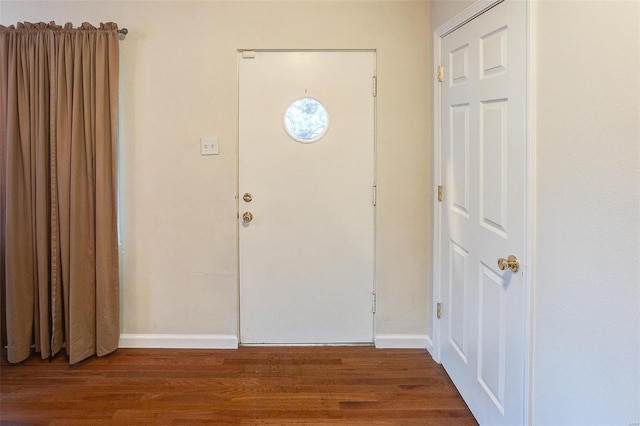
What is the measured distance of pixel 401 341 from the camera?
118 inches

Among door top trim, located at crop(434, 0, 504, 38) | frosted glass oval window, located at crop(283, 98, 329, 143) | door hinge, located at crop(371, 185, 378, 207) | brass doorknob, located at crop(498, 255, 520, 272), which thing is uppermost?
door top trim, located at crop(434, 0, 504, 38)

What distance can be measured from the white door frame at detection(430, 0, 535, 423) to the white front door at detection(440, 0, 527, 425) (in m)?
0.03

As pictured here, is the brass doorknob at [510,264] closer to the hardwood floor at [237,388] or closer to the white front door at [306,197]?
the hardwood floor at [237,388]

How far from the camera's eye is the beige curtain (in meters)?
2.69

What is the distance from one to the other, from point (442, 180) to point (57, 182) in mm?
2223

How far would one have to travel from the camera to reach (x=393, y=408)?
2.32m

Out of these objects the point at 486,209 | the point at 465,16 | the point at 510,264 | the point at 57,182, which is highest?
the point at 465,16

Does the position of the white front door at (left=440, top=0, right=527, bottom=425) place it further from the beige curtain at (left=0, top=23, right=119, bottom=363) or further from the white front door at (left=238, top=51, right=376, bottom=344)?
the beige curtain at (left=0, top=23, right=119, bottom=363)

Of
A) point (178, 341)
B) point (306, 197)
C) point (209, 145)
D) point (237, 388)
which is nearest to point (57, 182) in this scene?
point (209, 145)

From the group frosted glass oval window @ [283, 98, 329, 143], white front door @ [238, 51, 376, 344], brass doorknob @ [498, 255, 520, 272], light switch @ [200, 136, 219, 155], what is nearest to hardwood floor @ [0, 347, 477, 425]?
white front door @ [238, 51, 376, 344]

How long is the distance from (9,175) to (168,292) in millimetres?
1127

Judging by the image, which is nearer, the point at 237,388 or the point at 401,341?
the point at 237,388

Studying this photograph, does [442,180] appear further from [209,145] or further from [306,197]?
[209,145]

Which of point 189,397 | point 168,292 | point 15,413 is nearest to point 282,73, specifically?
point 168,292
